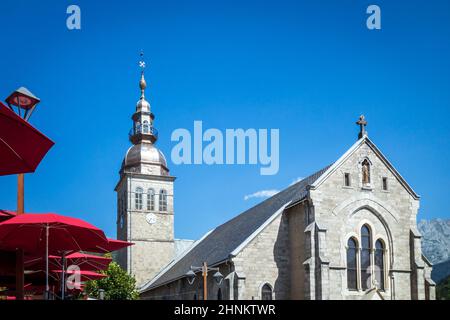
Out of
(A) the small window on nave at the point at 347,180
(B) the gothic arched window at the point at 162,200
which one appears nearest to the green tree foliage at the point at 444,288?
(A) the small window on nave at the point at 347,180

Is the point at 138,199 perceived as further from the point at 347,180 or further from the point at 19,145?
the point at 19,145

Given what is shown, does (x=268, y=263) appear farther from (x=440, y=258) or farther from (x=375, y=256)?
(x=440, y=258)

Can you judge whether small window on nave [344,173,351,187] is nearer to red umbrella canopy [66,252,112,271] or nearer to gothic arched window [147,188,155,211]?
red umbrella canopy [66,252,112,271]

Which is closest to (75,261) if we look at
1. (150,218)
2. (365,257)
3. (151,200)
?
(365,257)

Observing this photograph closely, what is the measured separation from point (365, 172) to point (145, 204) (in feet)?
99.7

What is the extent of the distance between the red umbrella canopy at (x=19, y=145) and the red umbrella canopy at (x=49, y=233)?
2.42 m

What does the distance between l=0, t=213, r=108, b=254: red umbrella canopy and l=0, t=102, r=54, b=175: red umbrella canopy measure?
2424mm
